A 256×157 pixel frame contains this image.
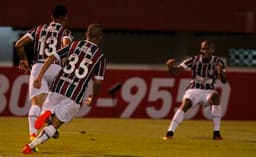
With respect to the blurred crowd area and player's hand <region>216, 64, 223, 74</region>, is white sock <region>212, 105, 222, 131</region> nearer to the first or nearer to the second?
player's hand <region>216, 64, 223, 74</region>

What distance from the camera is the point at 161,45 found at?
1033 inches

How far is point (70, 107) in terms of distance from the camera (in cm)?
1001

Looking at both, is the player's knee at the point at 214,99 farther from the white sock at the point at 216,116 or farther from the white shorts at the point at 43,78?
the white shorts at the point at 43,78

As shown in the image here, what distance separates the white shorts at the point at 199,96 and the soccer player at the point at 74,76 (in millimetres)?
3476

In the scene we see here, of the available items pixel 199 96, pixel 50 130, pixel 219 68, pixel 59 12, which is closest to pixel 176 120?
pixel 199 96

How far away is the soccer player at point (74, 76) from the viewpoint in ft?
32.8

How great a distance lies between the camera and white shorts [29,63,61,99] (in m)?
11.1

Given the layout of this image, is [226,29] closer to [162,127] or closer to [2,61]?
[2,61]

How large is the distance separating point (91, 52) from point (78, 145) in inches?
78.0

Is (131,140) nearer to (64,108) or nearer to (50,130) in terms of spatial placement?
(64,108)

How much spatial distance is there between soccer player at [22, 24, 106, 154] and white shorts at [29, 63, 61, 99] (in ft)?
2.62

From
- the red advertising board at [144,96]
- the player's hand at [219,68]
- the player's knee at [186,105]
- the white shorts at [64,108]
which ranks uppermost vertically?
the player's hand at [219,68]

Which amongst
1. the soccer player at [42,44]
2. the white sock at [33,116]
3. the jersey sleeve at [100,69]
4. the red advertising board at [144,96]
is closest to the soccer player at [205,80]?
the soccer player at [42,44]

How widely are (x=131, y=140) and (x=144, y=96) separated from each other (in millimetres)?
6493
